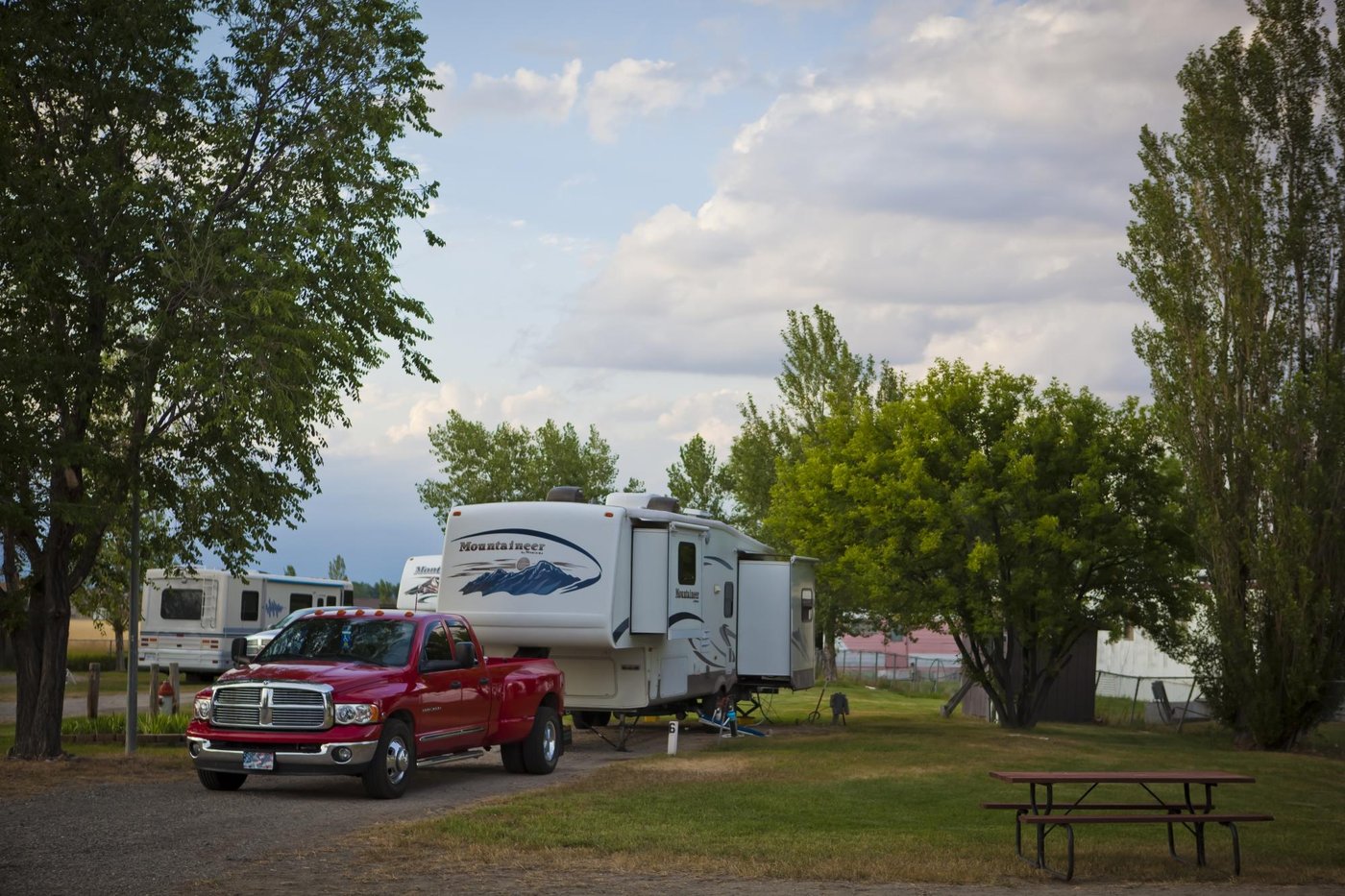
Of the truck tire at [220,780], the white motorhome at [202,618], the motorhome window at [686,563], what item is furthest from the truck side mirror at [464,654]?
the white motorhome at [202,618]

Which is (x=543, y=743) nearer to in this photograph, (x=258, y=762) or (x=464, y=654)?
(x=464, y=654)

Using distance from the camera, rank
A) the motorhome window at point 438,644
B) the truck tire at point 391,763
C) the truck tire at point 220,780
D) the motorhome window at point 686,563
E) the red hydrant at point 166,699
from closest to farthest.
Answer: the truck tire at point 391,763
the truck tire at point 220,780
the motorhome window at point 438,644
the motorhome window at point 686,563
the red hydrant at point 166,699

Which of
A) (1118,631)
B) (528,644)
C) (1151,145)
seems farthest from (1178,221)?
(528,644)

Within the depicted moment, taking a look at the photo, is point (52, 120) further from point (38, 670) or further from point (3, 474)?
point (38, 670)

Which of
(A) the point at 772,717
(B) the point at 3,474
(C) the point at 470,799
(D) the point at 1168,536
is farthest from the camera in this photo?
(A) the point at 772,717

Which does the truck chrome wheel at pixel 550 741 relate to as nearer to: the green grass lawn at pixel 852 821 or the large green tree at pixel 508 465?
the green grass lawn at pixel 852 821

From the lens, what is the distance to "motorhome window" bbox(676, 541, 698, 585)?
20984mm

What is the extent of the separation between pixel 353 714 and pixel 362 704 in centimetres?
13

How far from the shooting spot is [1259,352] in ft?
86.6

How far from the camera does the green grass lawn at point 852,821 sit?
1077 centimetres

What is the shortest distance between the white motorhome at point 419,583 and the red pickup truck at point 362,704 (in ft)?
67.2

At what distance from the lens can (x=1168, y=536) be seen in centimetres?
2712

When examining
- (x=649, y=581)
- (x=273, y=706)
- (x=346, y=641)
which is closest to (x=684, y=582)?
(x=649, y=581)

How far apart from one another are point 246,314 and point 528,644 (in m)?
5.65
